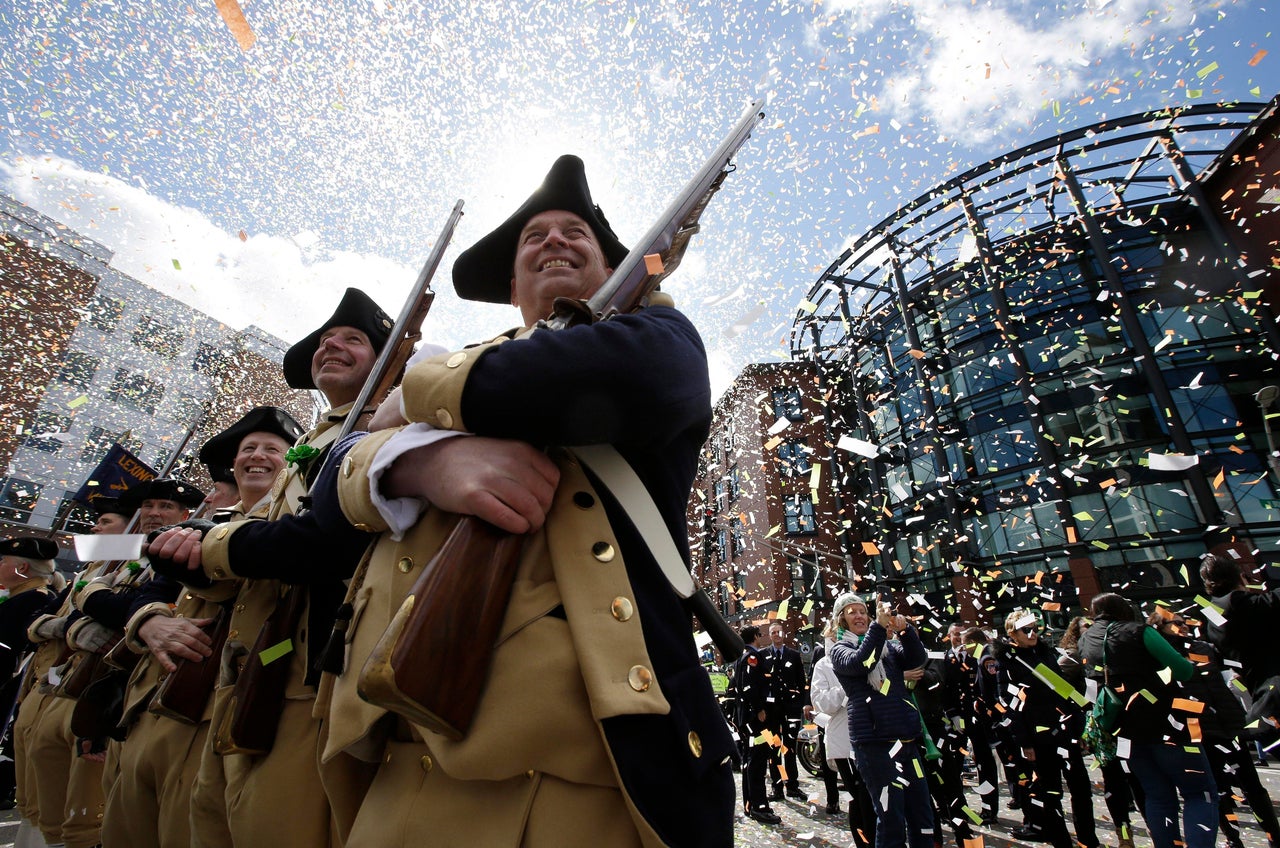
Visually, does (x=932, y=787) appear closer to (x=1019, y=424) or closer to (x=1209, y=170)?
(x=1019, y=424)

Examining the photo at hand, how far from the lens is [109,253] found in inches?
917

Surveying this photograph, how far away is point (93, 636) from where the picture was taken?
3.79 meters

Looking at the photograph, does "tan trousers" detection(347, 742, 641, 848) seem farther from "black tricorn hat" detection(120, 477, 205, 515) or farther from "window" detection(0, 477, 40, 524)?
"window" detection(0, 477, 40, 524)

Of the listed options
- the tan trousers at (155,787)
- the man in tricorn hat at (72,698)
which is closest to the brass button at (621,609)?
the tan trousers at (155,787)

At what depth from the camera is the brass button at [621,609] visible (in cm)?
98

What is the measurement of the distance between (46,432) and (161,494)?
2502 centimetres

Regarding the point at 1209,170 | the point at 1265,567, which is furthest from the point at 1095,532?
the point at 1209,170

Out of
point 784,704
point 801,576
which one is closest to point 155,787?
point 784,704

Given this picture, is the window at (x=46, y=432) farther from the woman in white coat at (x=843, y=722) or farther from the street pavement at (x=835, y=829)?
the woman in white coat at (x=843, y=722)

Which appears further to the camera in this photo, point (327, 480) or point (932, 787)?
point (932, 787)

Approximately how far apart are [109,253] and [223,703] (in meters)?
30.9

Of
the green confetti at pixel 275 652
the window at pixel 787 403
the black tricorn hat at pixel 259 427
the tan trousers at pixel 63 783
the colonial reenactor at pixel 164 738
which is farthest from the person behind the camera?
the window at pixel 787 403

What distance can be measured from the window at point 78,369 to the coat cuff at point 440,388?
1209 inches

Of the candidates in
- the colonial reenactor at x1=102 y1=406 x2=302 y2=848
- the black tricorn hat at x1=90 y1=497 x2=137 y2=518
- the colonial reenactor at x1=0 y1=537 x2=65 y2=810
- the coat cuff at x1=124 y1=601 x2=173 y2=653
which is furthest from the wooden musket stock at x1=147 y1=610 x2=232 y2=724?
the colonial reenactor at x1=0 y1=537 x2=65 y2=810
